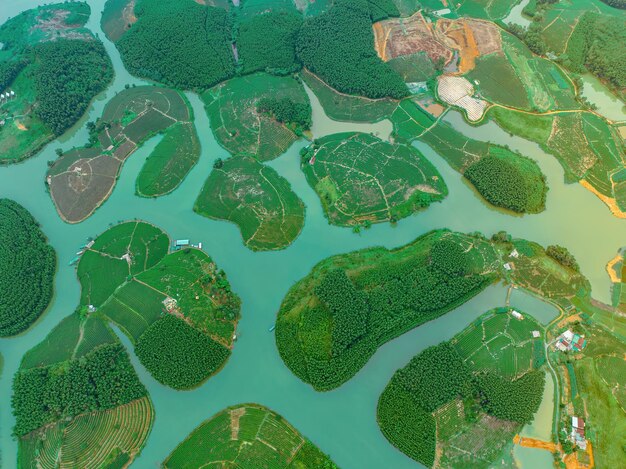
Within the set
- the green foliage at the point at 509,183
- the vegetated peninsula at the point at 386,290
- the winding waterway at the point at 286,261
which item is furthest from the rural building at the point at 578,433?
the green foliage at the point at 509,183

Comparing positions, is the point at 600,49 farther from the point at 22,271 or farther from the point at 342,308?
the point at 22,271

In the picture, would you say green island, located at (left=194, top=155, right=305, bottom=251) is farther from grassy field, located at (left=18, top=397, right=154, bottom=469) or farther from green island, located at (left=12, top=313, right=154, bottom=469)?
grassy field, located at (left=18, top=397, right=154, bottom=469)

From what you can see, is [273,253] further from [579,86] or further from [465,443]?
[579,86]

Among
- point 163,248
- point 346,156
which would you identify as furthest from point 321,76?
point 163,248

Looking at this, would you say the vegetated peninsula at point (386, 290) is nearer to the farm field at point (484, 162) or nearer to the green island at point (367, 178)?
the green island at point (367, 178)

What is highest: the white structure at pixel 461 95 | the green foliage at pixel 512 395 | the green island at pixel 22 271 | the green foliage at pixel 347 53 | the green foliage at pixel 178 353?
the white structure at pixel 461 95
